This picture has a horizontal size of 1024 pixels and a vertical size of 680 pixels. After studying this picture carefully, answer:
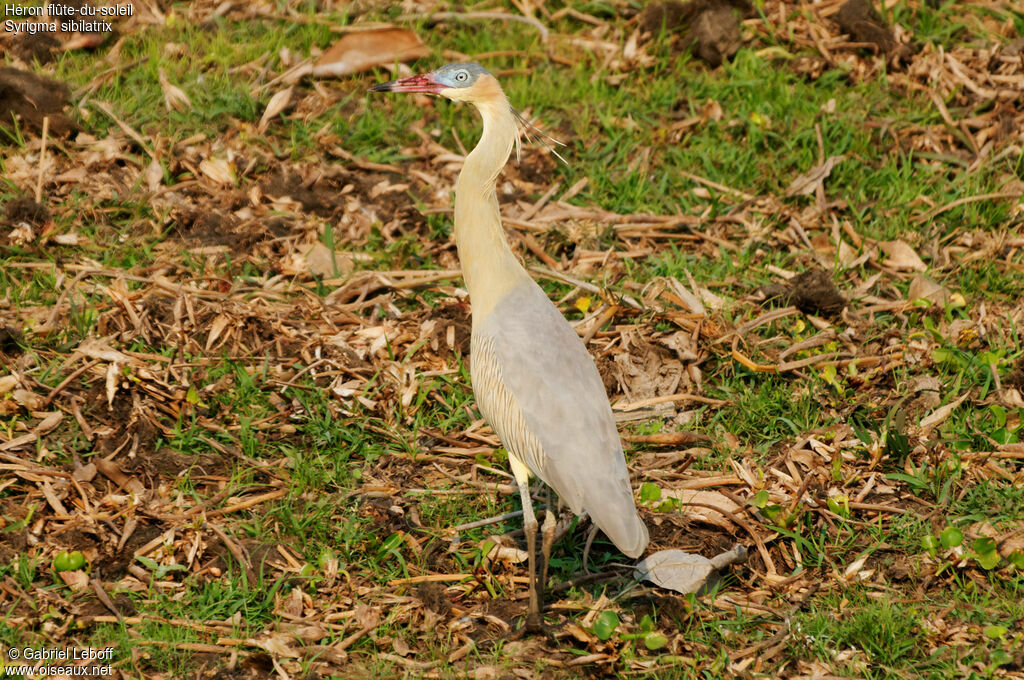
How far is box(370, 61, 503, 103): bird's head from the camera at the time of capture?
4.52 meters

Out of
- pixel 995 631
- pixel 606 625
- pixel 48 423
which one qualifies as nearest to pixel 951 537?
pixel 995 631

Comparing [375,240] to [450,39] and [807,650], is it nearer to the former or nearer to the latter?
[450,39]

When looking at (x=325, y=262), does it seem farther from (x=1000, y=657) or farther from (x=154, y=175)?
(x=1000, y=657)

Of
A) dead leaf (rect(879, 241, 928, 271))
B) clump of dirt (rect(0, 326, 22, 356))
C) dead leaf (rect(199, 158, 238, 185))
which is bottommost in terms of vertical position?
clump of dirt (rect(0, 326, 22, 356))

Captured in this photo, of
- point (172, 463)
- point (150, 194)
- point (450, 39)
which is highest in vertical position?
point (450, 39)

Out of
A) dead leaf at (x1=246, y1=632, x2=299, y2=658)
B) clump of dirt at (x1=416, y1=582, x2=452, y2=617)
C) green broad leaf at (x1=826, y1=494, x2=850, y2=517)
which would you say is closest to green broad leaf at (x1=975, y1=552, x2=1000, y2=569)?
green broad leaf at (x1=826, y1=494, x2=850, y2=517)

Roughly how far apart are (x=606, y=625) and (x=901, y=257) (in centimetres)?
316

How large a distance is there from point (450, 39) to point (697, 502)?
4213 mm

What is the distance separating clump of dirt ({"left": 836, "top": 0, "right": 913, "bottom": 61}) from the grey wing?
3.82 meters

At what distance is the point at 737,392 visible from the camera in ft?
16.9

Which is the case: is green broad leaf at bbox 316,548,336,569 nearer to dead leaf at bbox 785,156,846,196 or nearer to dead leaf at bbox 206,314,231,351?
dead leaf at bbox 206,314,231,351

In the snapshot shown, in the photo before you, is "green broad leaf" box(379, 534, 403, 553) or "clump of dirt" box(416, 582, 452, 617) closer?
"clump of dirt" box(416, 582, 452, 617)

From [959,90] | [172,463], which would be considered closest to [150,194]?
[172,463]

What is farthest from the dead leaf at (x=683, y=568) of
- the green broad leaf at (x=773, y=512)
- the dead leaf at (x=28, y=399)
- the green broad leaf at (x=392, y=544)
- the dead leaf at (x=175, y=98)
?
the dead leaf at (x=175, y=98)
